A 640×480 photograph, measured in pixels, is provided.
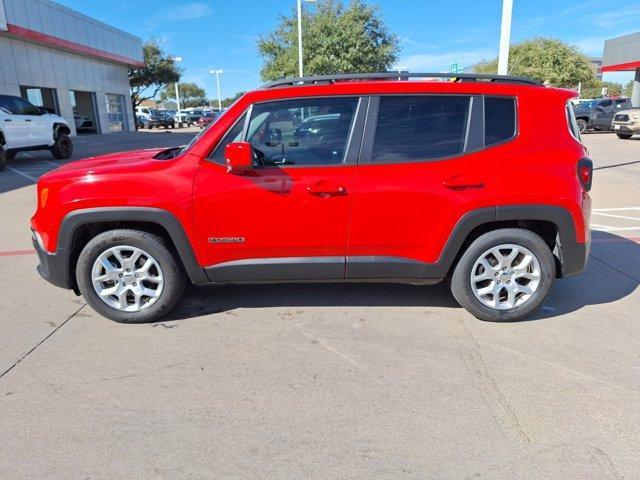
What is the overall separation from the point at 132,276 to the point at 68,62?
2928 centimetres

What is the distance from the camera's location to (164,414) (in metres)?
→ 2.65

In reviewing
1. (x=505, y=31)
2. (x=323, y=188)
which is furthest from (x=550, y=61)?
(x=323, y=188)

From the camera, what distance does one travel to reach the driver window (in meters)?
3.49

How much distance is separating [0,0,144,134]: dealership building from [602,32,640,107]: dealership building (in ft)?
118

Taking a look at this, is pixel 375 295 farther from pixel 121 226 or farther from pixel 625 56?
pixel 625 56

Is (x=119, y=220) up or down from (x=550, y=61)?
down

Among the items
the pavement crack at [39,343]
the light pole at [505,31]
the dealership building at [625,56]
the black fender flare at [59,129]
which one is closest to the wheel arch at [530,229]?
the pavement crack at [39,343]

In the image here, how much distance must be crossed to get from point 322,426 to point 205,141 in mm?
2154

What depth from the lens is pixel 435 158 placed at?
3.49 metres

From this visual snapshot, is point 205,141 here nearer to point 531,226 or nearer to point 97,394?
point 97,394

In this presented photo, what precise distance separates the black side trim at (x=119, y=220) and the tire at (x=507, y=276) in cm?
201

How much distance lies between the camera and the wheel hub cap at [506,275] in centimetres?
362

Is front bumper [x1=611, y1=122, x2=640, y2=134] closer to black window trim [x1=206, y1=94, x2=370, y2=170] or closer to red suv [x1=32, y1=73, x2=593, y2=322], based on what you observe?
red suv [x1=32, y1=73, x2=593, y2=322]

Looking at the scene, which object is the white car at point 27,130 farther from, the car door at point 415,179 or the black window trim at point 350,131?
the car door at point 415,179
